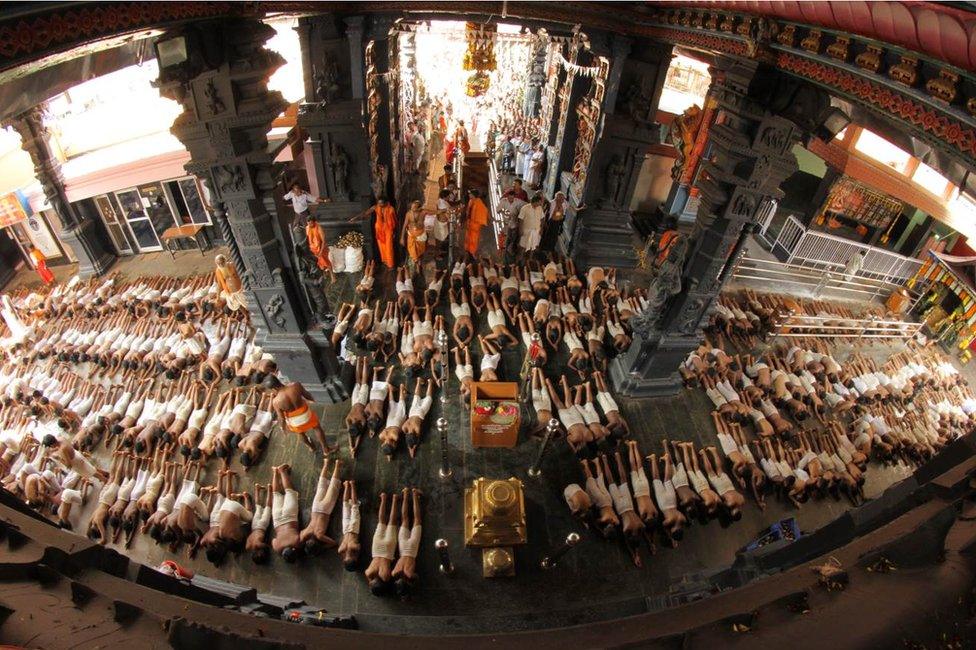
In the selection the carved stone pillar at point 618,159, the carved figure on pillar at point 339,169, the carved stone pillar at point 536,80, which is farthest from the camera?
the carved stone pillar at point 536,80

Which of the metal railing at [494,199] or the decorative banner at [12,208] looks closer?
the decorative banner at [12,208]

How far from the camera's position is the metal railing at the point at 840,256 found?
12.4 m

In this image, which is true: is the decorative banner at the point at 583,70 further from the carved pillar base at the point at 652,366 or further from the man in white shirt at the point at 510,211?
the carved pillar base at the point at 652,366

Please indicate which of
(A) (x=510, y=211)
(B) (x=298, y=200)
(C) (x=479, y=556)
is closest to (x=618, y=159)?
(A) (x=510, y=211)

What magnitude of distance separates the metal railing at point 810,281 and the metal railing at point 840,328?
1235mm

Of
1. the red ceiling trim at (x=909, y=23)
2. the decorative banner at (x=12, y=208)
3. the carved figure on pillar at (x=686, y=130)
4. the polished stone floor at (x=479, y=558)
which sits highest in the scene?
the red ceiling trim at (x=909, y=23)

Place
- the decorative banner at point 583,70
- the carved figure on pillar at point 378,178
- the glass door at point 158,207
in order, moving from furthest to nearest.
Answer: the glass door at point 158,207 < the carved figure on pillar at point 378,178 < the decorative banner at point 583,70

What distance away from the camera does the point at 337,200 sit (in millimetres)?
11117

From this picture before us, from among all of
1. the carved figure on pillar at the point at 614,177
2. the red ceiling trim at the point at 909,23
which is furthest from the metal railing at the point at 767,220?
the red ceiling trim at the point at 909,23

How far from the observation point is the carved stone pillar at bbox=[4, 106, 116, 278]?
9.69 metres

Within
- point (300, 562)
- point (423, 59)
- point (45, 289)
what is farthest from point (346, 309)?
point (423, 59)

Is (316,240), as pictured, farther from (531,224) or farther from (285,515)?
(285,515)

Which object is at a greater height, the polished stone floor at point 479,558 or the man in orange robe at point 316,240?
the man in orange robe at point 316,240

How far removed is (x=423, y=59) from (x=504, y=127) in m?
13.8
